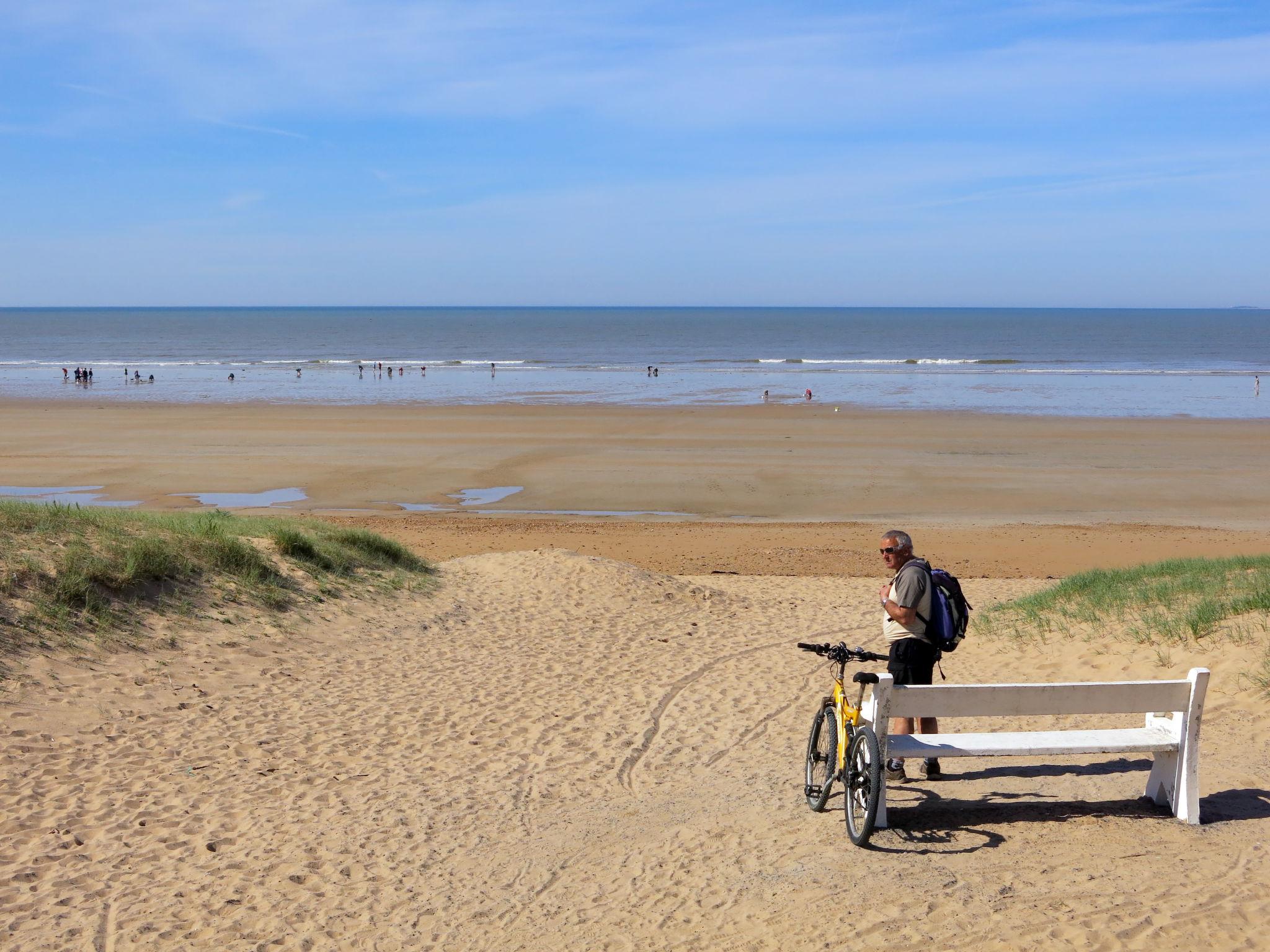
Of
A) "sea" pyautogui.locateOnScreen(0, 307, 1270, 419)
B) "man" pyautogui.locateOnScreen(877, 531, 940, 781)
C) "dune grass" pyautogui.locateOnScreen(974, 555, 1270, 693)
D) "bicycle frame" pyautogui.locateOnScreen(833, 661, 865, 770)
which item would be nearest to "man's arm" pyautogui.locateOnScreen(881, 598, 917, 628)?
"man" pyautogui.locateOnScreen(877, 531, 940, 781)

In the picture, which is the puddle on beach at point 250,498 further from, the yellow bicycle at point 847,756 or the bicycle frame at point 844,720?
the bicycle frame at point 844,720

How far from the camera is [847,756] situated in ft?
17.8

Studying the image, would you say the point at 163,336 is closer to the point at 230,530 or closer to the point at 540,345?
the point at 540,345

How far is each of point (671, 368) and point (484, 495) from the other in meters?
47.2

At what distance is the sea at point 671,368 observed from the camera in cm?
4725

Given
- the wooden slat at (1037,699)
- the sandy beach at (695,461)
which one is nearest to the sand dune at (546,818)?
the wooden slat at (1037,699)

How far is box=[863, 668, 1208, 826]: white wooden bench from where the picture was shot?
532 cm

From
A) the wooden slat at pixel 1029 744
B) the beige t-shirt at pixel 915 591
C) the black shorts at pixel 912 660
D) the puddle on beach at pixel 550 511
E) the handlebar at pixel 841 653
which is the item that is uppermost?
the beige t-shirt at pixel 915 591

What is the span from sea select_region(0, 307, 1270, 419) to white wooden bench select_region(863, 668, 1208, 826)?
3669cm

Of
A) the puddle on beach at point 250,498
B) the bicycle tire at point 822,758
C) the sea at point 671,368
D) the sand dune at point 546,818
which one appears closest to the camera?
the sand dune at point 546,818

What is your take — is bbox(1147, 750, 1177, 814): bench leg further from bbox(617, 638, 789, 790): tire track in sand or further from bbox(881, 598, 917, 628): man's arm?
bbox(617, 638, 789, 790): tire track in sand

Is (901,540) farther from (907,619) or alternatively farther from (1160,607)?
(1160,607)

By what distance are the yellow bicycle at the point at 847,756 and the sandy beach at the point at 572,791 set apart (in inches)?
5.3

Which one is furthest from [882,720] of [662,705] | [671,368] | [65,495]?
[671,368]
